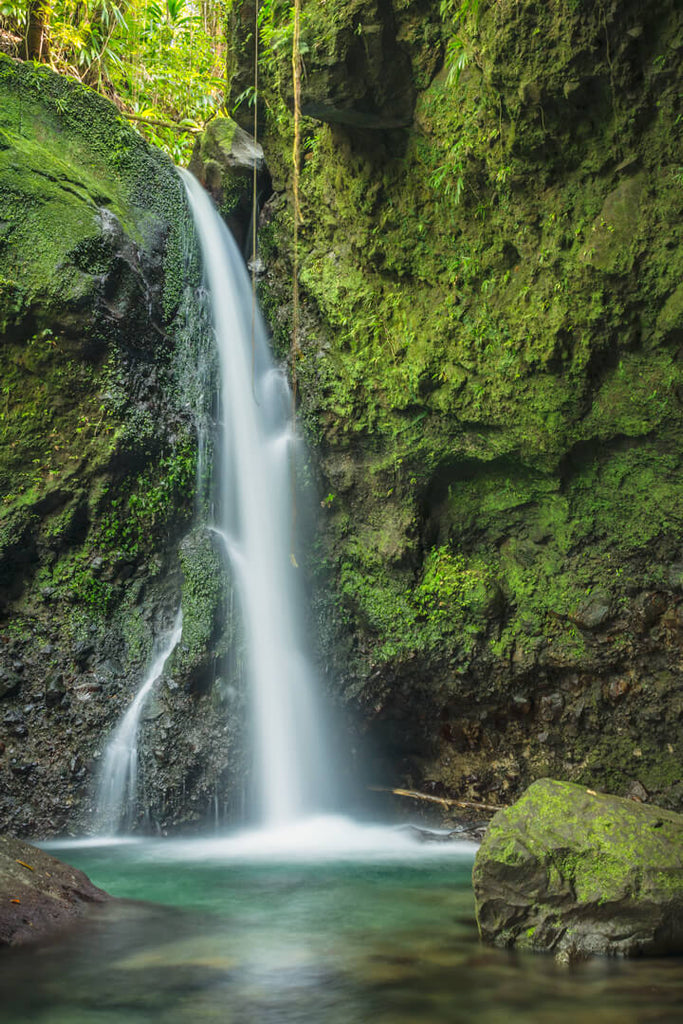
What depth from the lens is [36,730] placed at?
23.2ft

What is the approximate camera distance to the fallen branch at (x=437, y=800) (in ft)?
24.1

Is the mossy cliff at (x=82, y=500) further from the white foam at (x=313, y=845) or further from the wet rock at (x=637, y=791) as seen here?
the wet rock at (x=637, y=791)

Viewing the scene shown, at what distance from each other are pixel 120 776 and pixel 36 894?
2.79 meters

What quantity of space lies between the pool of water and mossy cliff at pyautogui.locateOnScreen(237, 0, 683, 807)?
8.20 ft

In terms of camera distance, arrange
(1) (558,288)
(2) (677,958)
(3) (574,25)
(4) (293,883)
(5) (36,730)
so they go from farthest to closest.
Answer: (5) (36,730) → (1) (558,288) → (3) (574,25) → (4) (293,883) → (2) (677,958)

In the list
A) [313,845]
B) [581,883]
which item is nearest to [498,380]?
[313,845]

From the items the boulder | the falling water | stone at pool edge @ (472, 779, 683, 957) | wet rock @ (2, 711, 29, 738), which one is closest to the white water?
the falling water

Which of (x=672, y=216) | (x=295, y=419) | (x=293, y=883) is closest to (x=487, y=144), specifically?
(x=672, y=216)

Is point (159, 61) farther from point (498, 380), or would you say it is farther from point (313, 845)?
point (313, 845)

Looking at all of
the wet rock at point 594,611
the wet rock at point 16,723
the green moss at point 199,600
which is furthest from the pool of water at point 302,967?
the wet rock at point 594,611

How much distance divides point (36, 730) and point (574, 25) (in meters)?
7.00

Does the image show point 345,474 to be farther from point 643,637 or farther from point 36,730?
point 36,730

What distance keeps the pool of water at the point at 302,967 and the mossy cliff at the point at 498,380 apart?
250 centimetres

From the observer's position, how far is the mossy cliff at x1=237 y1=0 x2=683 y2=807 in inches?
242
